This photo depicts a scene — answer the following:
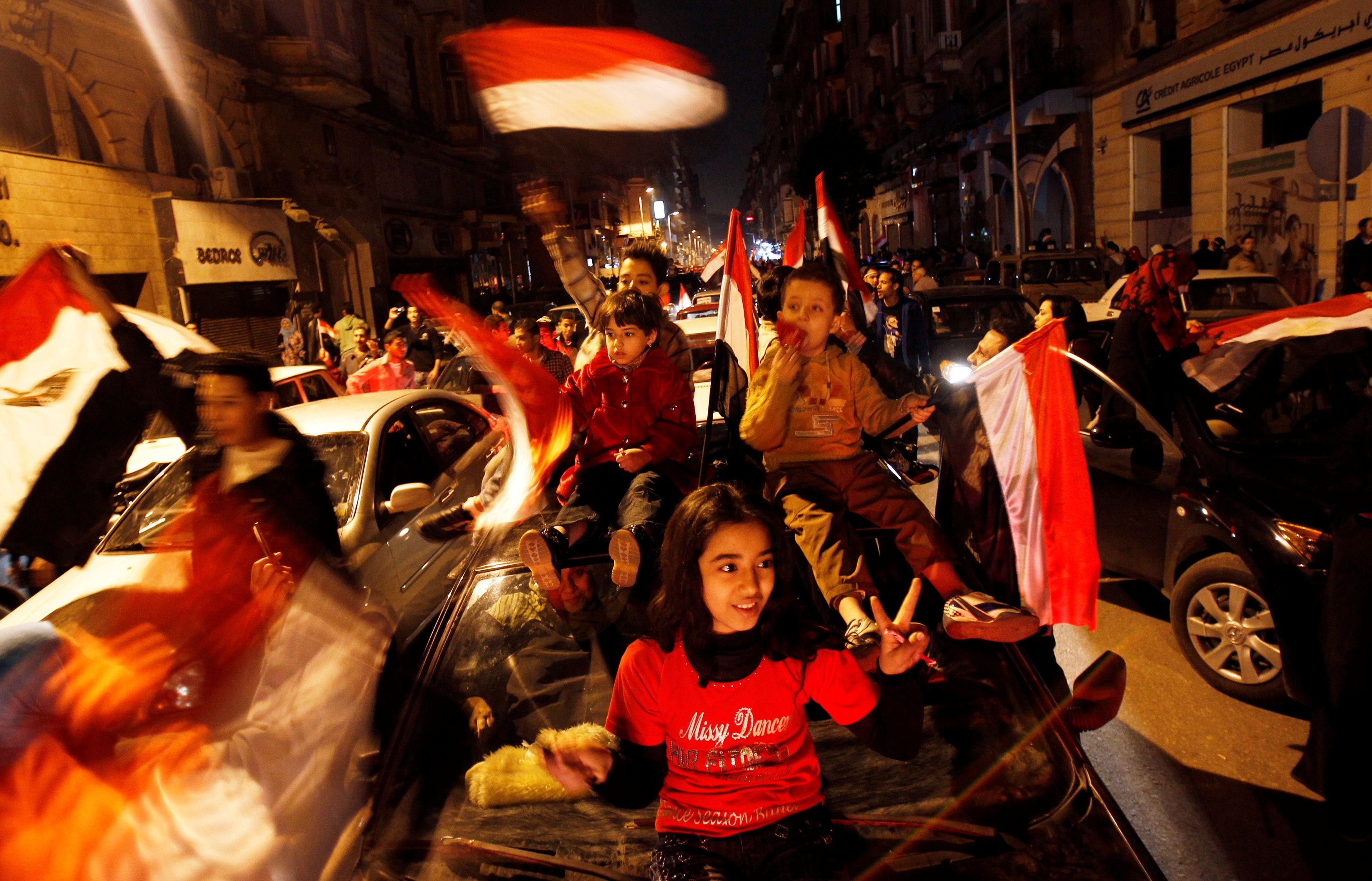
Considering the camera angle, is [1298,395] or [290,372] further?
[290,372]

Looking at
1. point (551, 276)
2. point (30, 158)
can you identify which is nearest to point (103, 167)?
point (30, 158)

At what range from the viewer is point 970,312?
11.4 meters

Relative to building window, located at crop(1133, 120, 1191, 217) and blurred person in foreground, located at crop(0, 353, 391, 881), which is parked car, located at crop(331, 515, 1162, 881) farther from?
building window, located at crop(1133, 120, 1191, 217)

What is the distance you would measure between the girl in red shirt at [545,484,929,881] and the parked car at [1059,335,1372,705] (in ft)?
8.02

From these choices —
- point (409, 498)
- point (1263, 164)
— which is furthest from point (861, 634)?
point (1263, 164)

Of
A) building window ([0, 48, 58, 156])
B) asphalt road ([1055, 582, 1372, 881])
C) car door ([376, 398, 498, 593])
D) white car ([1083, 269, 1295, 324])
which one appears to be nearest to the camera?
asphalt road ([1055, 582, 1372, 881])

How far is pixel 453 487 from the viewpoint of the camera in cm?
619

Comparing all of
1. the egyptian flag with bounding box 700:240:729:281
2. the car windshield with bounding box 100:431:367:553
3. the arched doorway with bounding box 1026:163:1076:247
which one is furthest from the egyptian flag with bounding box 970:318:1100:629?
the arched doorway with bounding box 1026:163:1076:247

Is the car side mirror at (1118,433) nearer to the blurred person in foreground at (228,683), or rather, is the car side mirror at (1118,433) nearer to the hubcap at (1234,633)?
the hubcap at (1234,633)

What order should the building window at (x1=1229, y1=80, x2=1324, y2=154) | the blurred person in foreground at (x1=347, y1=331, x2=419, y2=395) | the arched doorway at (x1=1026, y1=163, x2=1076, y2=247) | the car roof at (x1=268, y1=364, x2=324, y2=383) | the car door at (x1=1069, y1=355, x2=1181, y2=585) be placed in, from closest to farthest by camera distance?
the car door at (x1=1069, y1=355, x2=1181, y2=585)
the car roof at (x1=268, y1=364, x2=324, y2=383)
the blurred person in foreground at (x1=347, y1=331, x2=419, y2=395)
the building window at (x1=1229, y1=80, x2=1324, y2=154)
the arched doorway at (x1=1026, y1=163, x2=1076, y2=247)

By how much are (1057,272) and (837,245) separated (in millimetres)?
13958

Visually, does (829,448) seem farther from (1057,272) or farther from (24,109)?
(1057,272)

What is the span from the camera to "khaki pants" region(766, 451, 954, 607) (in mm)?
3010

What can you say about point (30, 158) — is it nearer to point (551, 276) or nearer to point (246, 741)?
point (246, 741)
